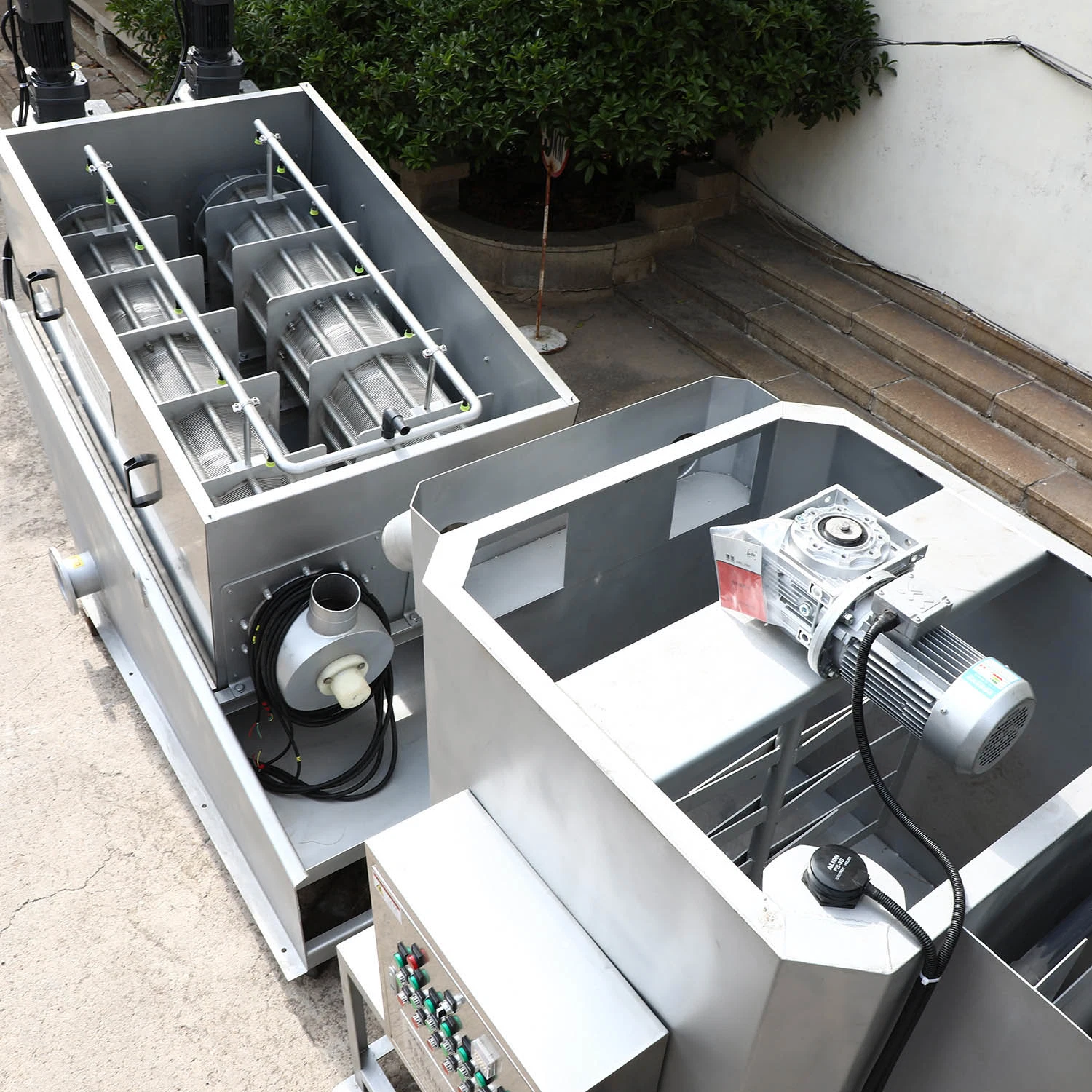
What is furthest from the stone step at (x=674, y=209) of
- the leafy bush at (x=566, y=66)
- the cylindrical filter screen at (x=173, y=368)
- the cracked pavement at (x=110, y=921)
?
the cracked pavement at (x=110, y=921)

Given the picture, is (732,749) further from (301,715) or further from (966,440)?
(966,440)

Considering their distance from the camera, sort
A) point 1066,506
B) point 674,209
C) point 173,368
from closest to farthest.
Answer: point 173,368, point 1066,506, point 674,209

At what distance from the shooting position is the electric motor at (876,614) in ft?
4.71

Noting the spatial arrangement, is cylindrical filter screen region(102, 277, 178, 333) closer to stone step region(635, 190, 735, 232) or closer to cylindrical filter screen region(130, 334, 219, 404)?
cylindrical filter screen region(130, 334, 219, 404)

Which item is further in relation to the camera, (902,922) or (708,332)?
(708,332)

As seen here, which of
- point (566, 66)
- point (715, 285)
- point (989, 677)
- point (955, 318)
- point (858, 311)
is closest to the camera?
point (989, 677)

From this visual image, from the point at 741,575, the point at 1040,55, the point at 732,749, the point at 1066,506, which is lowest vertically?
the point at 1066,506

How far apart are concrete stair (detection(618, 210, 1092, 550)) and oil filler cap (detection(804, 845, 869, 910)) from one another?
2.58m

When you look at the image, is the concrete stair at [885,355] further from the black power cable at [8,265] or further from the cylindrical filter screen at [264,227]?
the black power cable at [8,265]

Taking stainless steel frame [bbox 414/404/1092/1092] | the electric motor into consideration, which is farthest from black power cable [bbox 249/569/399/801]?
the electric motor

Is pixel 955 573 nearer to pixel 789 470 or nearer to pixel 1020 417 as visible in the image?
pixel 789 470

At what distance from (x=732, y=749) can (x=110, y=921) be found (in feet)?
5.82

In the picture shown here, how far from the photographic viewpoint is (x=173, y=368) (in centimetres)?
271

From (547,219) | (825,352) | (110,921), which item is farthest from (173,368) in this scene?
(825,352)
